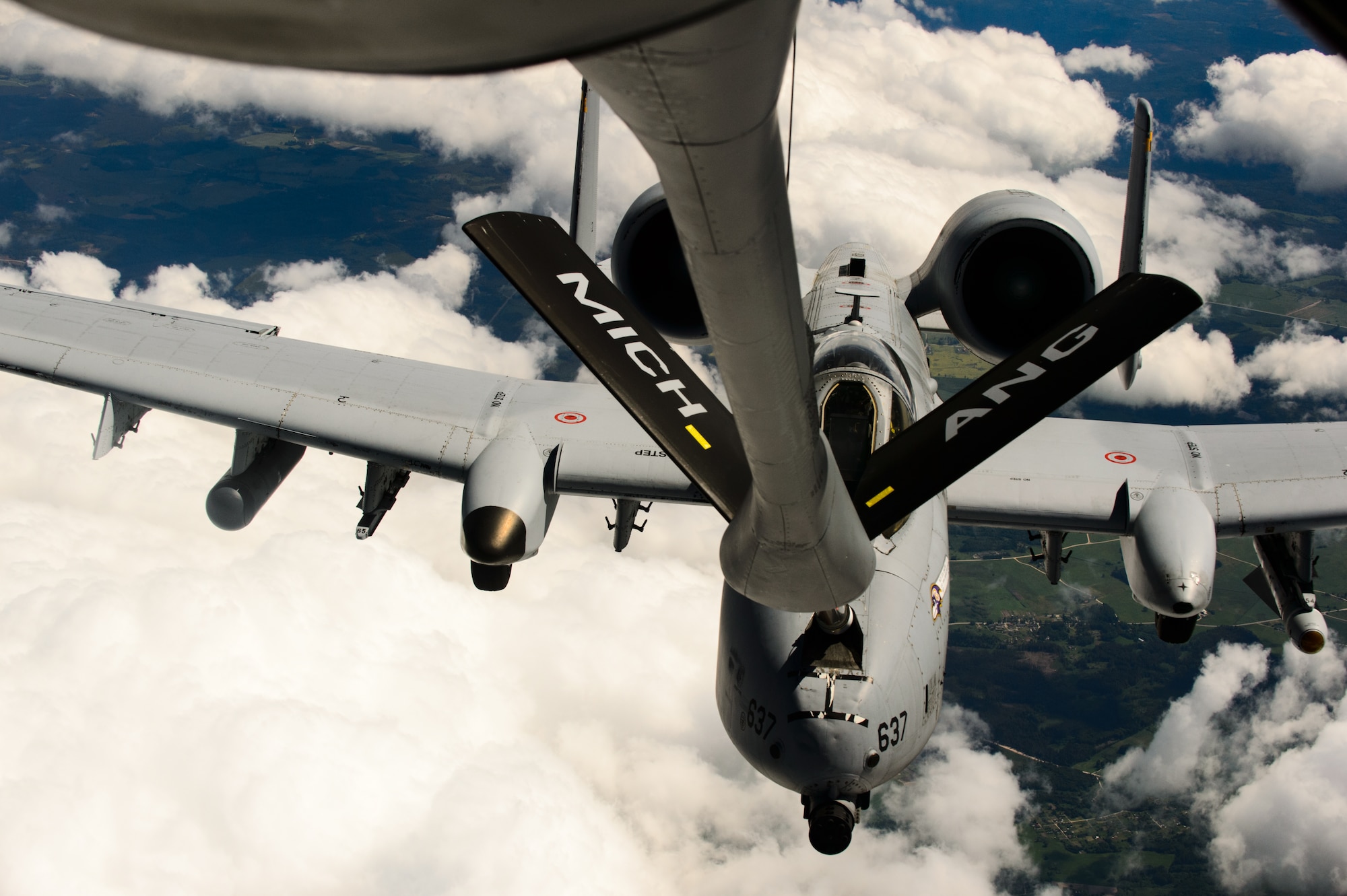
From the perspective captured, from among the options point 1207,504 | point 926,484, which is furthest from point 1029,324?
point 926,484

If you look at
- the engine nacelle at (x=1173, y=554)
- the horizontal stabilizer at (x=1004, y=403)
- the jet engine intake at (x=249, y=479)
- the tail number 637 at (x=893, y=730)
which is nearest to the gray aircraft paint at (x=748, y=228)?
the horizontal stabilizer at (x=1004, y=403)

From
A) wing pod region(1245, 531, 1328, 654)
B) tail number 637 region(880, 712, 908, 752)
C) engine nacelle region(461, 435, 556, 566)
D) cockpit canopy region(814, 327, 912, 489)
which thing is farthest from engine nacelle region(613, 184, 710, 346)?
wing pod region(1245, 531, 1328, 654)

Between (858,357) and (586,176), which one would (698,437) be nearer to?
(858,357)

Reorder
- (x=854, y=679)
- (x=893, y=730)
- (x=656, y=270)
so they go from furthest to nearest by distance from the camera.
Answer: (x=656, y=270) < (x=893, y=730) < (x=854, y=679)

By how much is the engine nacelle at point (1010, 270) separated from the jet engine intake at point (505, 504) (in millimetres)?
6089

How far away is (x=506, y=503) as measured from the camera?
1060 cm

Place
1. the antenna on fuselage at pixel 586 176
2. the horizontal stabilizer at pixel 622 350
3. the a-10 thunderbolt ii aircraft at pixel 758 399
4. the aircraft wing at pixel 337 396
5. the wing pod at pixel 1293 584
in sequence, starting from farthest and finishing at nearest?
the antenna on fuselage at pixel 586 176, the aircraft wing at pixel 337 396, the wing pod at pixel 1293 584, the horizontal stabilizer at pixel 622 350, the a-10 thunderbolt ii aircraft at pixel 758 399

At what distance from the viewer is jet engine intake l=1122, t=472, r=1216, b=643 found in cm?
965

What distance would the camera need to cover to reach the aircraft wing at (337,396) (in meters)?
11.7

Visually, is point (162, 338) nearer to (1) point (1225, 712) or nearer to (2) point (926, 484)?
(2) point (926, 484)

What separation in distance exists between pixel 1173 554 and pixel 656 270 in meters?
7.40

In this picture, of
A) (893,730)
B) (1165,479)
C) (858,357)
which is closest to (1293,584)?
(1165,479)

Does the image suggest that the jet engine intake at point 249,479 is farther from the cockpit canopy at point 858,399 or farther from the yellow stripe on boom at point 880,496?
the yellow stripe on boom at point 880,496

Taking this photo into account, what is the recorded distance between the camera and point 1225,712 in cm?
13312
